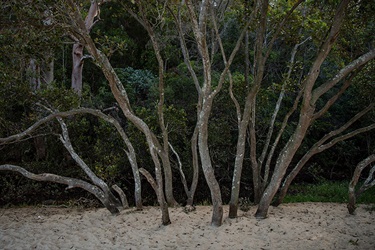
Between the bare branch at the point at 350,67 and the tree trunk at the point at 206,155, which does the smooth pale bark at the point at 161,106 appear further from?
the bare branch at the point at 350,67

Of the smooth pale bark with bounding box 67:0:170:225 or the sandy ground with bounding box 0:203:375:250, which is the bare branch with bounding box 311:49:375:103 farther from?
the smooth pale bark with bounding box 67:0:170:225

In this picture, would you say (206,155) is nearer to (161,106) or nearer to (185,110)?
(161,106)

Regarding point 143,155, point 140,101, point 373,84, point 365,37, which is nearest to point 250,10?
point 365,37

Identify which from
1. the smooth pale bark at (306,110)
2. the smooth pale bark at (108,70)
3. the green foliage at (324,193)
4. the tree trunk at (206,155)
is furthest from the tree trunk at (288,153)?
the green foliage at (324,193)

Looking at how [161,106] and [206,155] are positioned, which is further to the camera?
[161,106]

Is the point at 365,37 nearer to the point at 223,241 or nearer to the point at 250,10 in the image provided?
the point at 250,10

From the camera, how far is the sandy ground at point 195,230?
23.0ft

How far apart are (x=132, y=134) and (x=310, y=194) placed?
5516 mm

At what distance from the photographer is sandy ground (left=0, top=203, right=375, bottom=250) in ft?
23.0

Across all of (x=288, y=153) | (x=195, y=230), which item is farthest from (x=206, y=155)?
(x=288, y=153)

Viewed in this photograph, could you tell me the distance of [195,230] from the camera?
768cm

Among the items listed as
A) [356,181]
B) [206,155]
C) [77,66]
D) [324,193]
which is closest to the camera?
[206,155]

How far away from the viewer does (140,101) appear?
1370 cm

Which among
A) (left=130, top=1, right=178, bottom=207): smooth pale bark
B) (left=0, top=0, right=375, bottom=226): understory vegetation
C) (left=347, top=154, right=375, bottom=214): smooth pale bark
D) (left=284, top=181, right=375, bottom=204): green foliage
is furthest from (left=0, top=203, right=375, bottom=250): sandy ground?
(left=284, top=181, right=375, bottom=204): green foliage
